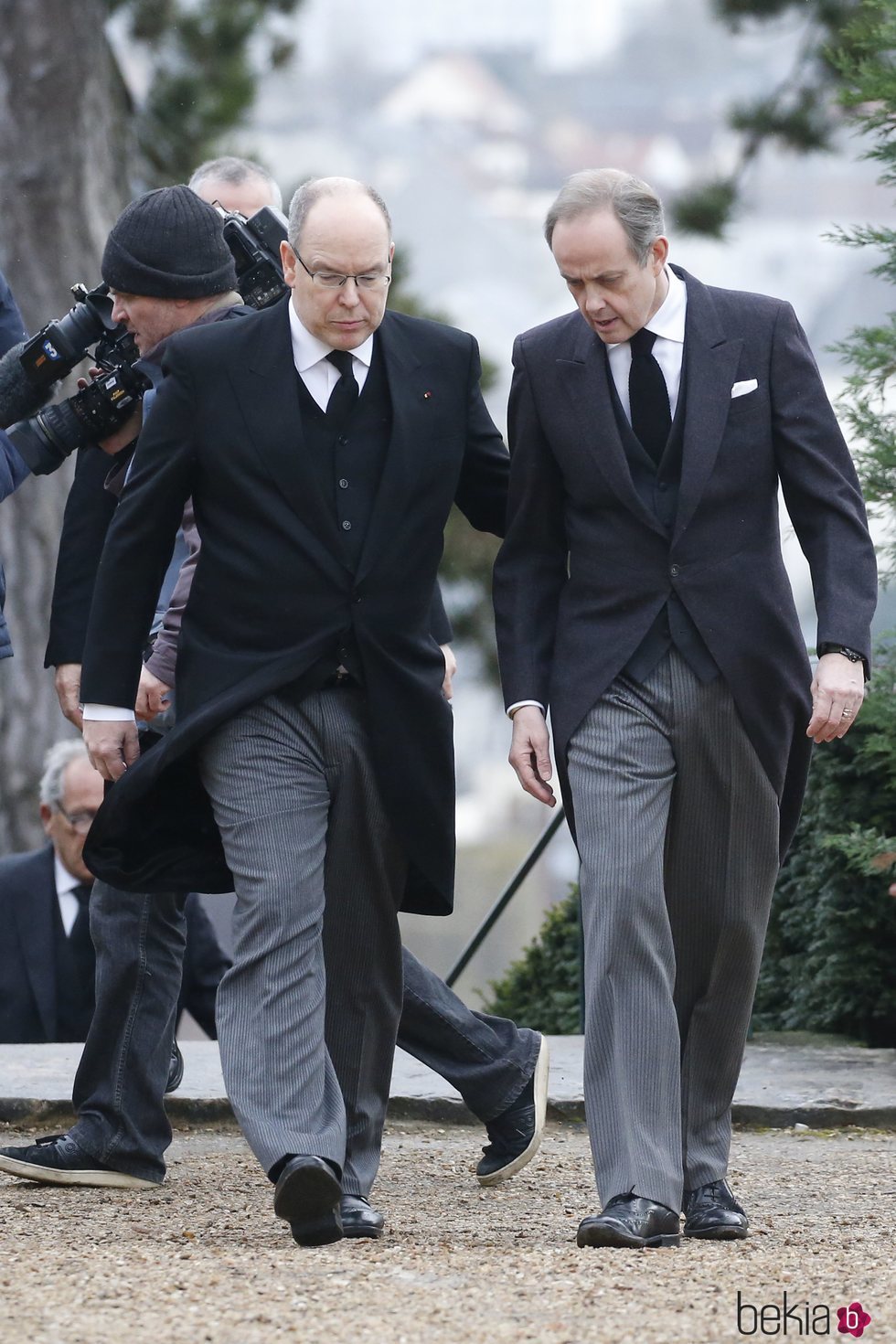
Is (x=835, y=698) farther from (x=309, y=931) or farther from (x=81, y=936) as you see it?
(x=81, y=936)

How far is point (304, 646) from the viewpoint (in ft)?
11.8

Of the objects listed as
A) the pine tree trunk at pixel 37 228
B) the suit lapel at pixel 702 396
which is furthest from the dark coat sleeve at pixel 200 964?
the pine tree trunk at pixel 37 228

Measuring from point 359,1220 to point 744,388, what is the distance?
1544mm

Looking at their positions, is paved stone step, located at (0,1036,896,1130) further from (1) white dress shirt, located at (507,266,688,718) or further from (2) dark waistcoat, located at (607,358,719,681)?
(1) white dress shirt, located at (507,266,688,718)

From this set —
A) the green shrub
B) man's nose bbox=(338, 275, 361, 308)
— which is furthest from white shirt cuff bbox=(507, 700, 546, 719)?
the green shrub

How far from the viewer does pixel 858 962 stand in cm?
583

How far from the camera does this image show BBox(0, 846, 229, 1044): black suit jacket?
19.4ft

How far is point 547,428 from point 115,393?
35.7 inches

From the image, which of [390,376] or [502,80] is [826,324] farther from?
[502,80]

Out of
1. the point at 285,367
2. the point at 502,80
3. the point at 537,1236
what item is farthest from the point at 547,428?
the point at 502,80

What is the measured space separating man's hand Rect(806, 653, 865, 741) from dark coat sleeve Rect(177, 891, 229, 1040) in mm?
2672

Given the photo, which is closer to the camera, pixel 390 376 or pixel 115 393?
pixel 390 376

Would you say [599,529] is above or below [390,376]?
below

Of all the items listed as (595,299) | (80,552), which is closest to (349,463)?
(595,299)
